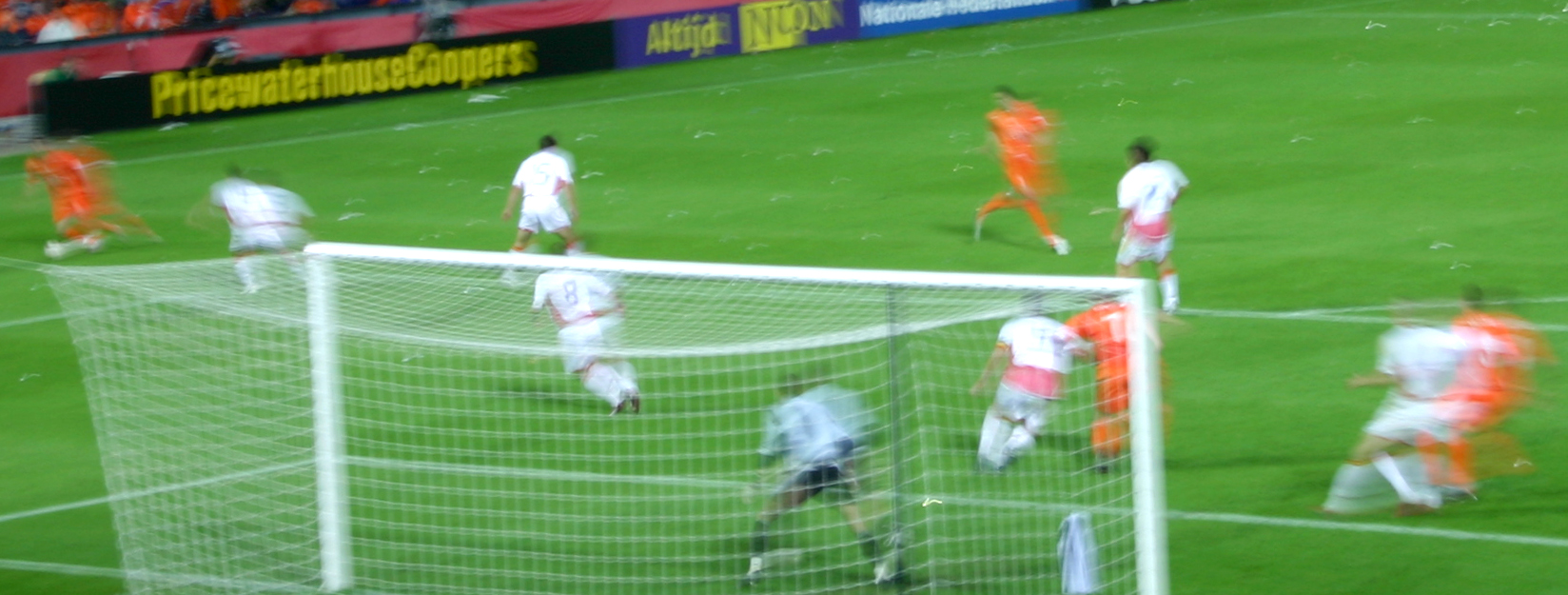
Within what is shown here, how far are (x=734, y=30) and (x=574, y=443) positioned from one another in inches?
900

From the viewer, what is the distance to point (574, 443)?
1361cm

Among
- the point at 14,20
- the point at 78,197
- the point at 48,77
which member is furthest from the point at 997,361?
the point at 14,20

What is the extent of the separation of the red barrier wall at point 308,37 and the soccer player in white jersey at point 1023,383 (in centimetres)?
2179

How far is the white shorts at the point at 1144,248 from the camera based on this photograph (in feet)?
54.2

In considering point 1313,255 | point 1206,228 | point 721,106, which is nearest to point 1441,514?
point 1313,255

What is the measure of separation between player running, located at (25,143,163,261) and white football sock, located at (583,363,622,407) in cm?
985

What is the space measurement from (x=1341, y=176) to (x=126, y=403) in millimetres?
14629

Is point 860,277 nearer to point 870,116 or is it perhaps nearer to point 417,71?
point 870,116

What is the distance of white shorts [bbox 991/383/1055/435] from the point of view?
40.6 ft

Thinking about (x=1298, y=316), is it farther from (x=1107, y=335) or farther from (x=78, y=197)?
(x=78, y=197)

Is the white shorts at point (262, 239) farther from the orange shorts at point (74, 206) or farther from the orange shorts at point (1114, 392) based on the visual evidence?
the orange shorts at point (1114, 392)

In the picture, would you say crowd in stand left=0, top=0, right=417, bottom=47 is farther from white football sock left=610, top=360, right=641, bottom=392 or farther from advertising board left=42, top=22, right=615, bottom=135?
white football sock left=610, top=360, right=641, bottom=392

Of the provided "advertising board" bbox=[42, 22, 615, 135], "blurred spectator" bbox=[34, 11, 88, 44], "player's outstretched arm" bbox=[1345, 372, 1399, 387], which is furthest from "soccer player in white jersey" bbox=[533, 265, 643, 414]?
"blurred spectator" bbox=[34, 11, 88, 44]

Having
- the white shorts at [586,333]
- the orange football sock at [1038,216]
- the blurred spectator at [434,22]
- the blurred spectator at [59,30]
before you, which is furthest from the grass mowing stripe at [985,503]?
the blurred spectator at [59,30]
